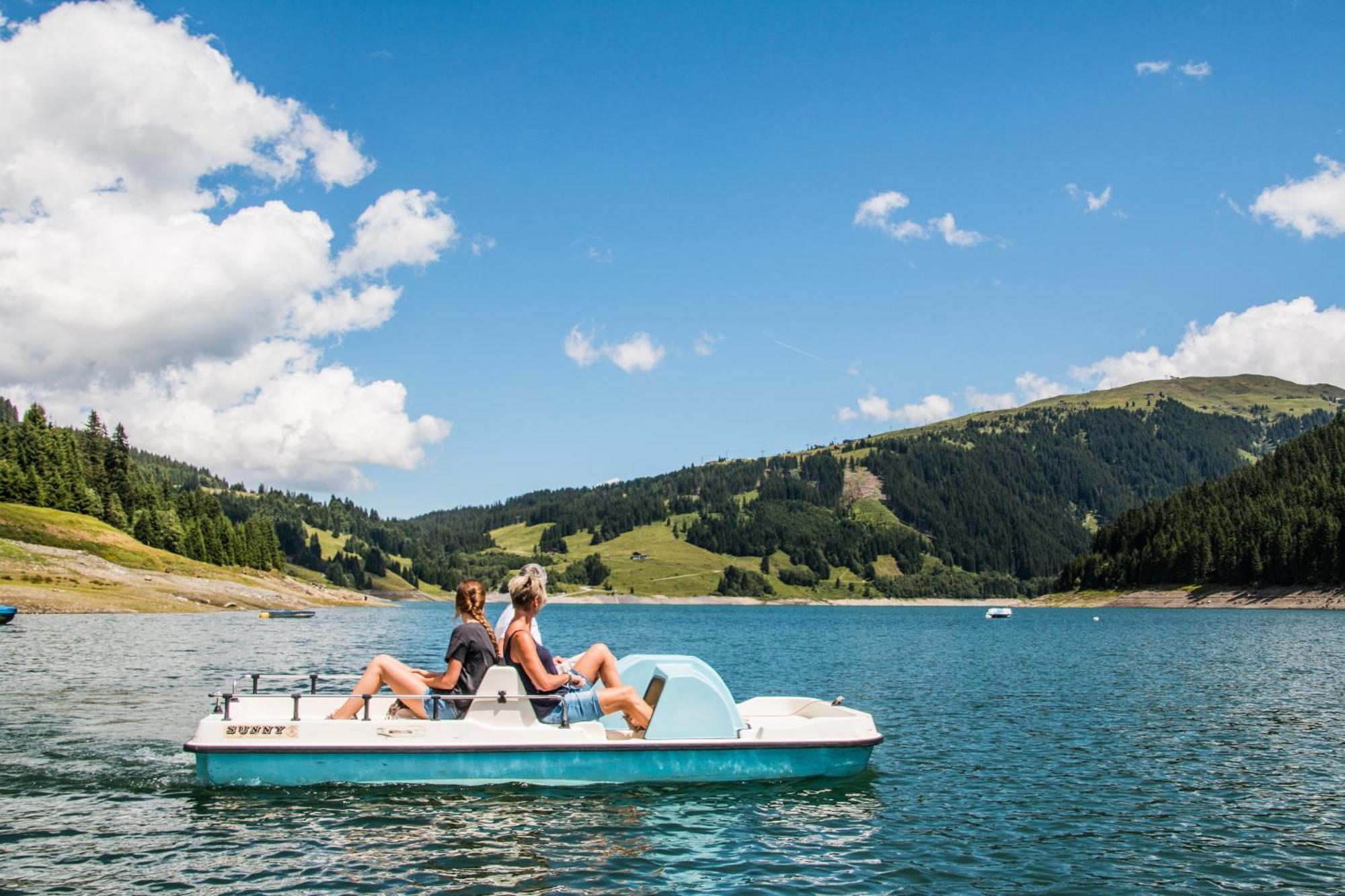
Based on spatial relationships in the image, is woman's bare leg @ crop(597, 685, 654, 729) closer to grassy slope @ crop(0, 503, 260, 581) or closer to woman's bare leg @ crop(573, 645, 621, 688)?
woman's bare leg @ crop(573, 645, 621, 688)

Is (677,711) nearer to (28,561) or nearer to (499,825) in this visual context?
(499,825)

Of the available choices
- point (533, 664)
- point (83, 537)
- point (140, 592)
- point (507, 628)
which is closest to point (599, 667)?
point (533, 664)

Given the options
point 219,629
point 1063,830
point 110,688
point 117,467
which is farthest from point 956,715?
point 117,467

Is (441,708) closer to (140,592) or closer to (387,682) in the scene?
(387,682)

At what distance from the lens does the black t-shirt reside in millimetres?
20595

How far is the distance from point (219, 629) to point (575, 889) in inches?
3241

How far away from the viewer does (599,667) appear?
71.2 feet

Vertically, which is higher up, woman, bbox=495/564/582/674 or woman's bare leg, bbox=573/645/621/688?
woman, bbox=495/564/582/674

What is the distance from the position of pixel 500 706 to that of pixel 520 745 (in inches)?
36.2

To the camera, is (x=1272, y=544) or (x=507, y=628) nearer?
(x=507, y=628)

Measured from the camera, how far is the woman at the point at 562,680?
20.3 meters

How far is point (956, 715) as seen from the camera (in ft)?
116

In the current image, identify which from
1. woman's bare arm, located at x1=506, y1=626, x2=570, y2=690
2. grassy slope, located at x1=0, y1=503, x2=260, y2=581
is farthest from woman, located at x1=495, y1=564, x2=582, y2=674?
grassy slope, located at x1=0, y1=503, x2=260, y2=581

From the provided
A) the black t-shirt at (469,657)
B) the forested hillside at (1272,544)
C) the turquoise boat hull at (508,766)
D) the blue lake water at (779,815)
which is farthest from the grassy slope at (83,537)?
the forested hillside at (1272,544)
